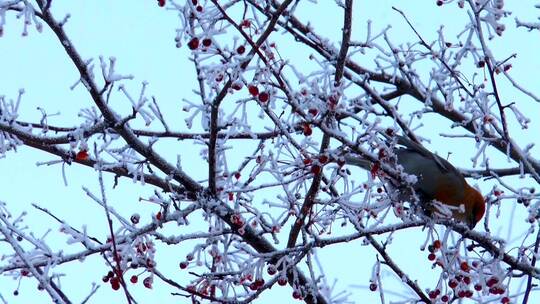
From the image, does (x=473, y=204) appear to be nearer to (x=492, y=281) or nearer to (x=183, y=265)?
(x=492, y=281)

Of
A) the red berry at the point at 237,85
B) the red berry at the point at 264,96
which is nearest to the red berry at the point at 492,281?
the red berry at the point at 264,96

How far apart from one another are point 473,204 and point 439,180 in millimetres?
371

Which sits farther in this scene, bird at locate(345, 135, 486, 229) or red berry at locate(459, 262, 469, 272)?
bird at locate(345, 135, 486, 229)

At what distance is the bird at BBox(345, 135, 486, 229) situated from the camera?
4.51 meters

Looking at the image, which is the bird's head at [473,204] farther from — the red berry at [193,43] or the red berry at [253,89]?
the red berry at [193,43]

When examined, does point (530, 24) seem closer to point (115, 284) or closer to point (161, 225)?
point (161, 225)

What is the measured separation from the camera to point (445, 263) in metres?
3.50

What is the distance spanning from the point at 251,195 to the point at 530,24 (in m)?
1.69

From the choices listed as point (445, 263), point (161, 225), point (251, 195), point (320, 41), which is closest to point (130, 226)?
point (161, 225)

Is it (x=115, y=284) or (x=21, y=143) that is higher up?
(x=21, y=143)

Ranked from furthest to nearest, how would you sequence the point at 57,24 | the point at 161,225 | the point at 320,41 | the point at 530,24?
the point at 320,41
the point at 530,24
the point at 161,225
the point at 57,24

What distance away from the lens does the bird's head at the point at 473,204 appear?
4.84 metres

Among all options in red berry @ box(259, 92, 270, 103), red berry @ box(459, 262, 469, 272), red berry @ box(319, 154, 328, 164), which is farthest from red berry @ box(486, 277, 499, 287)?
red berry @ box(259, 92, 270, 103)

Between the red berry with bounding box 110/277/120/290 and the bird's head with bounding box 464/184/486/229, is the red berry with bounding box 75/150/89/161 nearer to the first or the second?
the red berry with bounding box 110/277/120/290
